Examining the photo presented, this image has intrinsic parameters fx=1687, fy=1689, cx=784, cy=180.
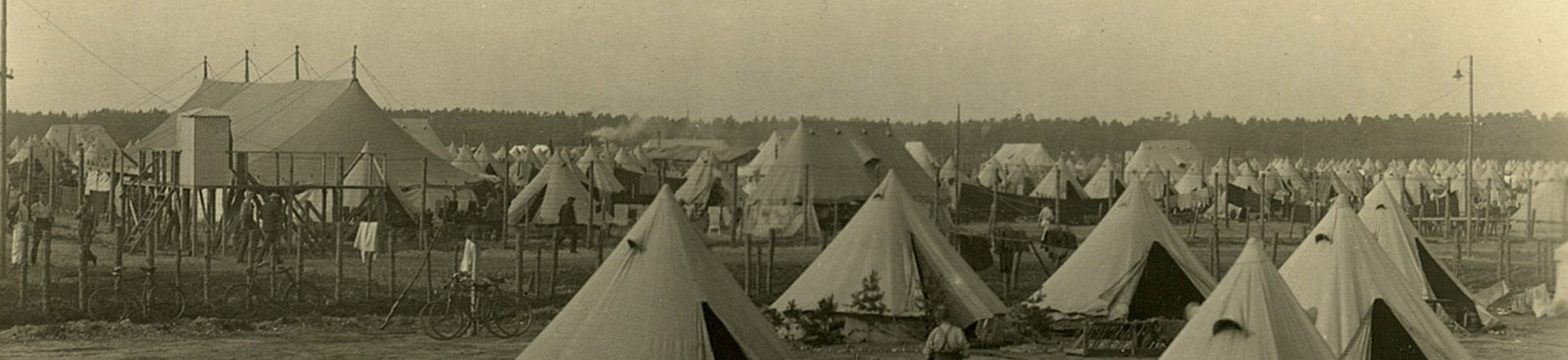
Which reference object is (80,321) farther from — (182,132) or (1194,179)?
(1194,179)

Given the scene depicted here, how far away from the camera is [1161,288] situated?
918 inches

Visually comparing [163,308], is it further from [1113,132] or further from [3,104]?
[1113,132]

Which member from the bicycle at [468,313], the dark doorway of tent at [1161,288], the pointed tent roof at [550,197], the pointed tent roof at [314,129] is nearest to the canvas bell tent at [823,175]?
the pointed tent roof at [550,197]

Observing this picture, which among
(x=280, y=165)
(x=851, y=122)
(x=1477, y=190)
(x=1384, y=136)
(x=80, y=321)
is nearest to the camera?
(x=80, y=321)

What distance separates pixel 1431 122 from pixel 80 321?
11514 centimetres

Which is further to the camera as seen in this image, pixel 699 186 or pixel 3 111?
pixel 699 186

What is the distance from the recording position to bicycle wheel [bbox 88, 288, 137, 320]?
21.3m

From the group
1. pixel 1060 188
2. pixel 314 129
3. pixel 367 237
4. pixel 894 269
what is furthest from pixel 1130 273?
pixel 1060 188

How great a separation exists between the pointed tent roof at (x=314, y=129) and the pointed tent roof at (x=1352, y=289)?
23659 mm

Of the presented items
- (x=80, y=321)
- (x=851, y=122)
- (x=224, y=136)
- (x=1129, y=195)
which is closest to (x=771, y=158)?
(x=851, y=122)

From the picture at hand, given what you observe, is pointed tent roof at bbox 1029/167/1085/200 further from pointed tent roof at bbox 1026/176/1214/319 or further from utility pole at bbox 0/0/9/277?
utility pole at bbox 0/0/9/277

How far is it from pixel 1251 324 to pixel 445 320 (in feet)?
36.8

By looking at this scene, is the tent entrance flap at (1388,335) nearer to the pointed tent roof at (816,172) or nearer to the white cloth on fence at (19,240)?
the white cloth on fence at (19,240)

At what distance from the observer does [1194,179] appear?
66.2 m
